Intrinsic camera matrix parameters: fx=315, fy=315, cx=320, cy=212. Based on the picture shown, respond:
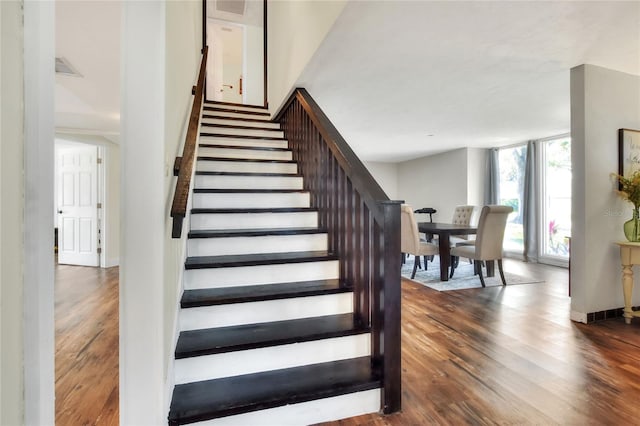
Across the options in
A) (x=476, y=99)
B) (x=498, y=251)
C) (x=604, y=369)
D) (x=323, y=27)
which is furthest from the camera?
(x=498, y=251)

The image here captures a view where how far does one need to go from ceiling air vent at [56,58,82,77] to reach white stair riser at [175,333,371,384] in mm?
3157

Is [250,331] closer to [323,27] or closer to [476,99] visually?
[323,27]

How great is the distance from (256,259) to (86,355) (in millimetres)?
1377

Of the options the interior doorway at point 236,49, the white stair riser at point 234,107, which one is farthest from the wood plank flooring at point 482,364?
the interior doorway at point 236,49

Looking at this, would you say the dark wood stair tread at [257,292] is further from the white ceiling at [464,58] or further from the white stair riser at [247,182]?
the white ceiling at [464,58]

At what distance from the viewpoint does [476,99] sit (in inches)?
143

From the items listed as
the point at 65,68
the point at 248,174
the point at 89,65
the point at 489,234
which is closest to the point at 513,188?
the point at 489,234

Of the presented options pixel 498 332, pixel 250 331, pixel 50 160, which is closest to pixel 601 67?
pixel 498 332

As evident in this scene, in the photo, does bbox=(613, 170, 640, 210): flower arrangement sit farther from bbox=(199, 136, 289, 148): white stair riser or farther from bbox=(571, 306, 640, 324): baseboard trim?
bbox=(199, 136, 289, 148): white stair riser

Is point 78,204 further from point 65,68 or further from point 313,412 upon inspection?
point 313,412

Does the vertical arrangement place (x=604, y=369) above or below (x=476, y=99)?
below

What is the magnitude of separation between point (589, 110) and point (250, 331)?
132 inches

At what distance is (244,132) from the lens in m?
3.88

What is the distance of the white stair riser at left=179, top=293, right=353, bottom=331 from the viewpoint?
1.80 m
